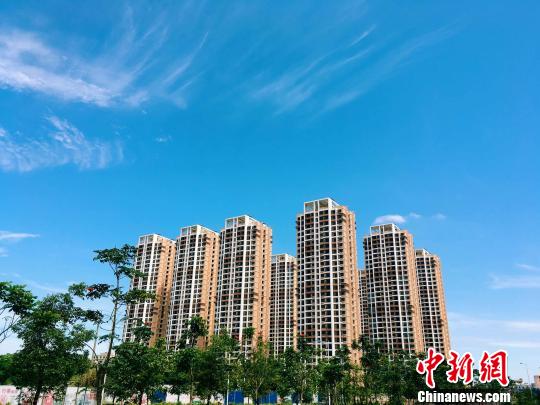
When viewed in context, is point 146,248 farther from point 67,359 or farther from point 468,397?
point 468,397

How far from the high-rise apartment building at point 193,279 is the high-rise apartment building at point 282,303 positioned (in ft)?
91.1

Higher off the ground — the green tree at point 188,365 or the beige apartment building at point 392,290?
the beige apartment building at point 392,290

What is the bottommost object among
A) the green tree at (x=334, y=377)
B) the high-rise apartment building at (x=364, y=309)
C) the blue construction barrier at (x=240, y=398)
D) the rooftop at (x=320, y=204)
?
the blue construction barrier at (x=240, y=398)

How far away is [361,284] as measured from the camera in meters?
150

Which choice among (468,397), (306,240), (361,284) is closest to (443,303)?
(361,284)

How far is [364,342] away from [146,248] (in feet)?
293

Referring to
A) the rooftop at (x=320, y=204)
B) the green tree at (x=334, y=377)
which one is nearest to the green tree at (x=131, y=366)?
the green tree at (x=334, y=377)

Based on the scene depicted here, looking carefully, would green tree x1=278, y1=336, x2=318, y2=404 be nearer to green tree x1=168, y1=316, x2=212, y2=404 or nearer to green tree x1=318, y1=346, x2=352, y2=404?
green tree x1=318, y1=346, x2=352, y2=404

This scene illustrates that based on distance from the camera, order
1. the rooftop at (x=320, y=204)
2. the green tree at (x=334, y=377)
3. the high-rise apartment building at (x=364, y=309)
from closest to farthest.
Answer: the green tree at (x=334, y=377)
the rooftop at (x=320, y=204)
the high-rise apartment building at (x=364, y=309)

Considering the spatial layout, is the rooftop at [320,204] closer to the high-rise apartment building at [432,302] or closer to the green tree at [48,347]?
the high-rise apartment building at [432,302]

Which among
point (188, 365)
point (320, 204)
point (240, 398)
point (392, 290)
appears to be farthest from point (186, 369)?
point (392, 290)

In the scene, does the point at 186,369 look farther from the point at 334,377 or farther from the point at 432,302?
the point at 432,302

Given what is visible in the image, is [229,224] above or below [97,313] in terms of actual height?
above

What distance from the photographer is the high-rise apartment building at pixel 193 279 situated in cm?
13950
